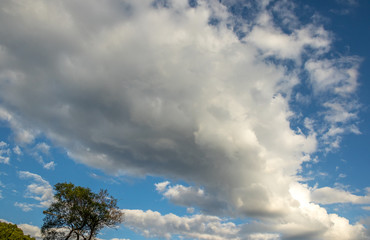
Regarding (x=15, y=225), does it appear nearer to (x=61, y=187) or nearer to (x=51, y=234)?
→ (x=61, y=187)

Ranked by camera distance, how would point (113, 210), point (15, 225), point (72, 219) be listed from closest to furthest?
point (15, 225) → point (72, 219) → point (113, 210)

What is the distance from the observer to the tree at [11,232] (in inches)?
1571

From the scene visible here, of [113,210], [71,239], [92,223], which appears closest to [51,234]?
[71,239]

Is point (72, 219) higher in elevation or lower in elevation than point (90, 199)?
lower

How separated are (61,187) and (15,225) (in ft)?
70.8

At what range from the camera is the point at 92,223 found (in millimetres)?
67312

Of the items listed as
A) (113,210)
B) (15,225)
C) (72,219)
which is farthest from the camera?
(113,210)

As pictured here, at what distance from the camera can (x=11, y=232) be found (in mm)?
41156

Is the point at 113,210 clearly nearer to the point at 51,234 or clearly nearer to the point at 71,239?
the point at 71,239

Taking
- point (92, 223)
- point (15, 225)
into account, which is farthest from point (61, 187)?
point (15, 225)

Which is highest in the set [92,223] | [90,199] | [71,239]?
[90,199]

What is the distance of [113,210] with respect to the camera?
69.9 meters

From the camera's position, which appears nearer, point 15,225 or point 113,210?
point 15,225

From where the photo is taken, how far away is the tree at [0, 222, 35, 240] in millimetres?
39903
